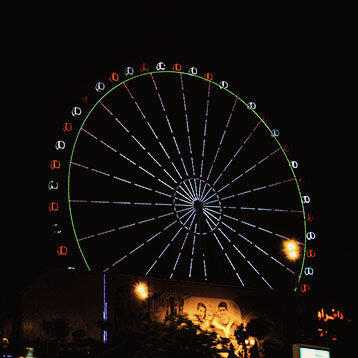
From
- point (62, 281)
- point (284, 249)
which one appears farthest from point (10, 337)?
point (284, 249)

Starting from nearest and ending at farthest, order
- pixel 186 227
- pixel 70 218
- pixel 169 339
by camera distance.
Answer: pixel 169 339 → pixel 70 218 → pixel 186 227

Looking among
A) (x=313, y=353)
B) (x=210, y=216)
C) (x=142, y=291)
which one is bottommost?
(x=313, y=353)

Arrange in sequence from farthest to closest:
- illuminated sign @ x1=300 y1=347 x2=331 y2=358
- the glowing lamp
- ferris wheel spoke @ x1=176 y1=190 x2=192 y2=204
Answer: ferris wheel spoke @ x1=176 y1=190 x2=192 y2=204, the glowing lamp, illuminated sign @ x1=300 y1=347 x2=331 y2=358

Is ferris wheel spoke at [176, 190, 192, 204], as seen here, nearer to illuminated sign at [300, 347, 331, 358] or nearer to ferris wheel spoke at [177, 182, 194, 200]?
ferris wheel spoke at [177, 182, 194, 200]

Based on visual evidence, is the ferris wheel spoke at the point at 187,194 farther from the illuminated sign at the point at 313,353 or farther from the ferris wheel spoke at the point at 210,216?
the illuminated sign at the point at 313,353

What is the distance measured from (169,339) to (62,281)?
6.77m

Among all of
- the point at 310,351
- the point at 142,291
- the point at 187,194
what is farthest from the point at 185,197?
the point at 310,351

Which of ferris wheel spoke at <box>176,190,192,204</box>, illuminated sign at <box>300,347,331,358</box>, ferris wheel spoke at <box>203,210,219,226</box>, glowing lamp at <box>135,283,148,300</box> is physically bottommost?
illuminated sign at <box>300,347,331,358</box>

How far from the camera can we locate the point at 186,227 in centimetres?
1805

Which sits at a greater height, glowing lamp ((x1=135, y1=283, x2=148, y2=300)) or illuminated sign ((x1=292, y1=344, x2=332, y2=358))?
glowing lamp ((x1=135, y1=283, x2=148, y2=300))

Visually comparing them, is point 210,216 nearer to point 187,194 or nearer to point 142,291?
point 187,194

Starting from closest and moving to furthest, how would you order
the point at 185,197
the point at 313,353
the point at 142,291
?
the point at 313,353 → the point at 142,291 → the point at 185,197

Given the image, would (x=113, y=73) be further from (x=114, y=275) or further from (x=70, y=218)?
(x=114, y=275)

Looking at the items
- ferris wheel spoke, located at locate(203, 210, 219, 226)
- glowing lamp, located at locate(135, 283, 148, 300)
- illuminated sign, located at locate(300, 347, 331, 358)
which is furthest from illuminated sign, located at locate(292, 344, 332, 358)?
ferris wheel spoke, located at locate(203, 210, 219, 226)
